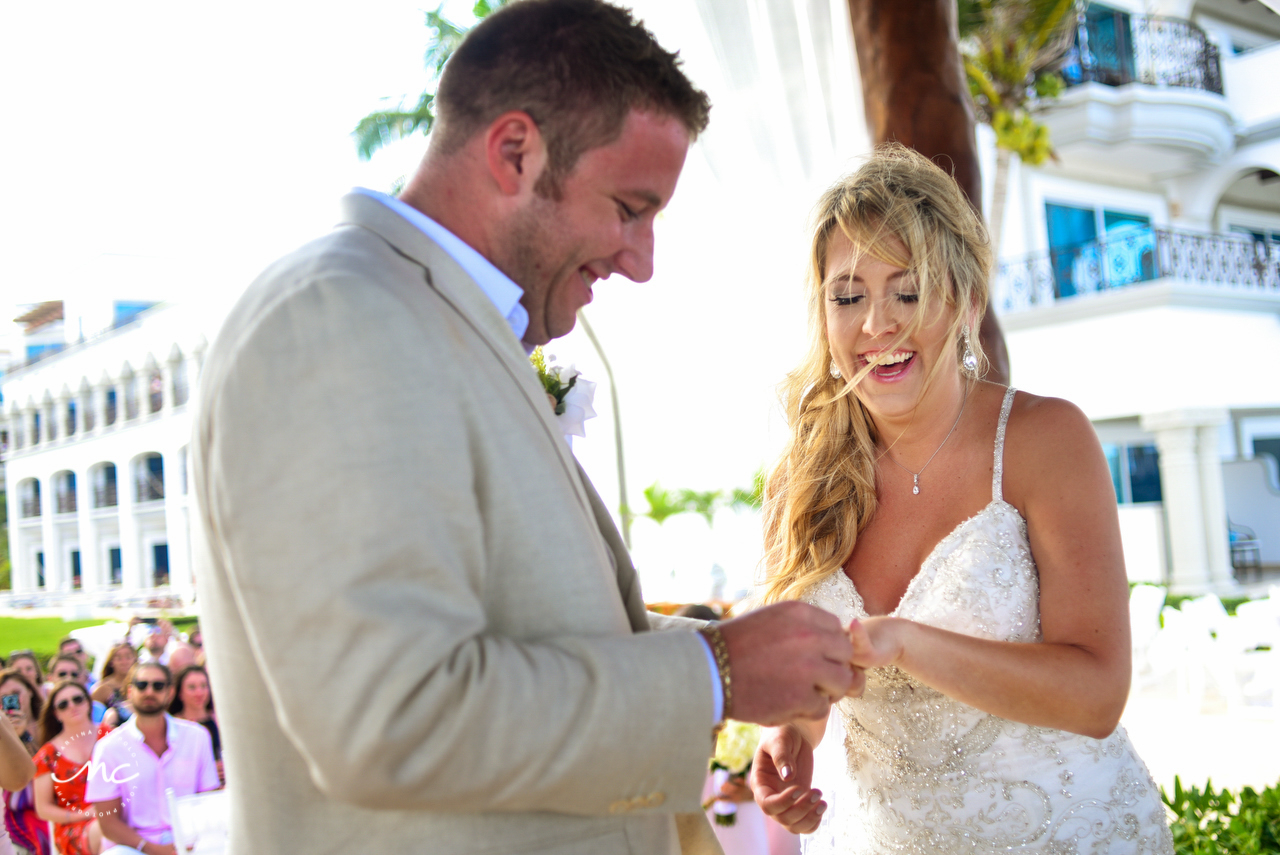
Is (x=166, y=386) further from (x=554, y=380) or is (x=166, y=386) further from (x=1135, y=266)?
(x=554, y=380)

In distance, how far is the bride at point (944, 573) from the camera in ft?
6.13

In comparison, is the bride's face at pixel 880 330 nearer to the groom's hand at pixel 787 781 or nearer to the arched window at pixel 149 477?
the groom's hand at pixel 787 781

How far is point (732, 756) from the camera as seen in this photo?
138 inches

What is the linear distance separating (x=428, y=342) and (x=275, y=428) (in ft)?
0.64

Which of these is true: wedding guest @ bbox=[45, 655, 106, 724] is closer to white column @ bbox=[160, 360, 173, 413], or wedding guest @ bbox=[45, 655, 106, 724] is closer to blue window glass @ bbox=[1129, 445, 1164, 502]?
blue window glass @ bbox=[1129, 445, 1164, 502]

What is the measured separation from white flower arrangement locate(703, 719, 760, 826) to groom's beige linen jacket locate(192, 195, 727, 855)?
2366mm

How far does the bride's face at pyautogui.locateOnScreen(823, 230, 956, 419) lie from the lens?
219cm

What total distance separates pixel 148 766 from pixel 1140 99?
17566 millimetres

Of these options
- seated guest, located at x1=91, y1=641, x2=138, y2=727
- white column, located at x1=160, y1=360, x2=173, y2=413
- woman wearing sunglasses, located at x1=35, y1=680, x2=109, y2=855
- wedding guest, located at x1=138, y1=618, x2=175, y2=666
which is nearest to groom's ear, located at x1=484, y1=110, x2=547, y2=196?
woman wearing sunglasses, located at x1=35, y1=680, x2=109, y2=855

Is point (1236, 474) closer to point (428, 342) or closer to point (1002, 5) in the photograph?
point (1002, 5)

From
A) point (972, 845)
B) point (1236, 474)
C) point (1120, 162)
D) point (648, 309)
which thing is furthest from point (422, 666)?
point (1236, 474)

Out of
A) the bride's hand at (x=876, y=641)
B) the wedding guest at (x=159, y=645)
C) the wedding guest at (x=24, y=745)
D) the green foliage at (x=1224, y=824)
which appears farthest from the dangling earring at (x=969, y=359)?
the wedding guest at (x=159, y=645)

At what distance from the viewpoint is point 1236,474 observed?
19.1m

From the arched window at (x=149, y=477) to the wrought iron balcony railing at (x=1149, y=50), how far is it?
2902 cm
